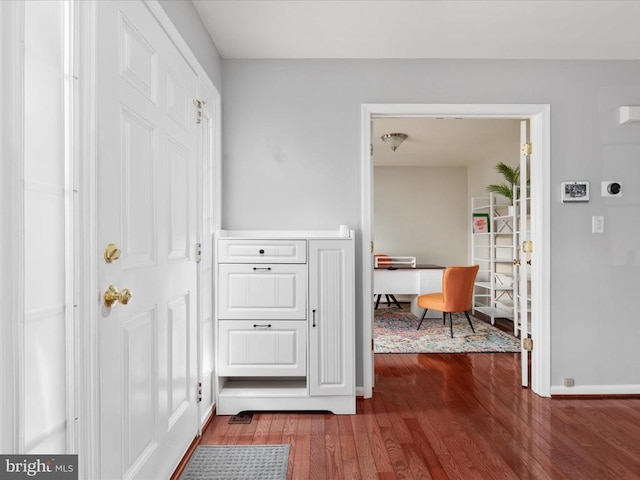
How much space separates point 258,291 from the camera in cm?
267

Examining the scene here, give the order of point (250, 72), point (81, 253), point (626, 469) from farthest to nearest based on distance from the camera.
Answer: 1. point (250, 72)
2. point (626, 469)
3. point (81, 253)

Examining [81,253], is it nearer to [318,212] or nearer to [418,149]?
[318,212]

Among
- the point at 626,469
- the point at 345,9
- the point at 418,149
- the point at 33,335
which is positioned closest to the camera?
the point at 33,335

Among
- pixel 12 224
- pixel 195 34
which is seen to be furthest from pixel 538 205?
pixel 12 224

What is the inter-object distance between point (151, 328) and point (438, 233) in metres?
6.28

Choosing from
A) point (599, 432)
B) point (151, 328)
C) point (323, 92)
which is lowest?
point (599, 432)

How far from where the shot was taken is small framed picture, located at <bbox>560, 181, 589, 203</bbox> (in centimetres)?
298

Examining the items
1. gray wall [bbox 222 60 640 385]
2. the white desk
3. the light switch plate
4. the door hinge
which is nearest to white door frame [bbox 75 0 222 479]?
the door hinge

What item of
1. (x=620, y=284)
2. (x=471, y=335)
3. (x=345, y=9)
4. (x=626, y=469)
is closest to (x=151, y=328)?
(x=345, y=9)

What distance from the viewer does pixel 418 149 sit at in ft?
20.0

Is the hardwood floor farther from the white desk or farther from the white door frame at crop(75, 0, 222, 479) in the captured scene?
the white desk

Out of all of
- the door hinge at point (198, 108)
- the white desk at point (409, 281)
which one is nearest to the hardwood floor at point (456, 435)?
the door hinge at point (198, 108)

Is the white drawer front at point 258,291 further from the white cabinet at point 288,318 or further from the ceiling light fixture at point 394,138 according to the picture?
the ceiling light fixture at point 394,138

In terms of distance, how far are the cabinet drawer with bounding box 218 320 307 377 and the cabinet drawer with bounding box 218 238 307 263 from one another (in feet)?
1.34
